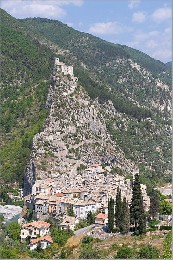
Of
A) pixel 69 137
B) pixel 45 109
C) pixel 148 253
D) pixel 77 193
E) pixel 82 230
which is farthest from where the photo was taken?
pixel 45 109

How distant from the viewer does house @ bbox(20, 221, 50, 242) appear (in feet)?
137

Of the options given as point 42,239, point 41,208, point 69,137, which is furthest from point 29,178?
point 42,239

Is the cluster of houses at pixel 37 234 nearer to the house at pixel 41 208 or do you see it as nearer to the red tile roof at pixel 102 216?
A: the house at pixel 41 208

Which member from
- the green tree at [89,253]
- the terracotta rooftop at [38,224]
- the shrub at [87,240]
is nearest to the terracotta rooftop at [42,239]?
the terracotta rooftop at [38,224]

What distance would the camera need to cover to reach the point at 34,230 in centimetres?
4178

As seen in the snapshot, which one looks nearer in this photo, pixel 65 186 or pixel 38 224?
Answer: pixel 38 224

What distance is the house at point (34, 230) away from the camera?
41.7m

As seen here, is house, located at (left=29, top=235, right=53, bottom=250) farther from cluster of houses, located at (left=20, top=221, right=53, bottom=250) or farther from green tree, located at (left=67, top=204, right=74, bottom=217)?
green tree, located at (left=67, top=204, right=74, bottom=217)

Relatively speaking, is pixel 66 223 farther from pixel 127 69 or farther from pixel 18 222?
pixel 127 69

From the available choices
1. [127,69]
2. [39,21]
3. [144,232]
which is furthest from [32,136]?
[39,21]

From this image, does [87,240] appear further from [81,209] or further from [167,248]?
[81,209]

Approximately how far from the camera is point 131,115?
88562mm

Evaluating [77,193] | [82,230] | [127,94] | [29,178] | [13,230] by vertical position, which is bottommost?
[13,230]

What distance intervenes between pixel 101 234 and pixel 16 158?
94.2 feet
